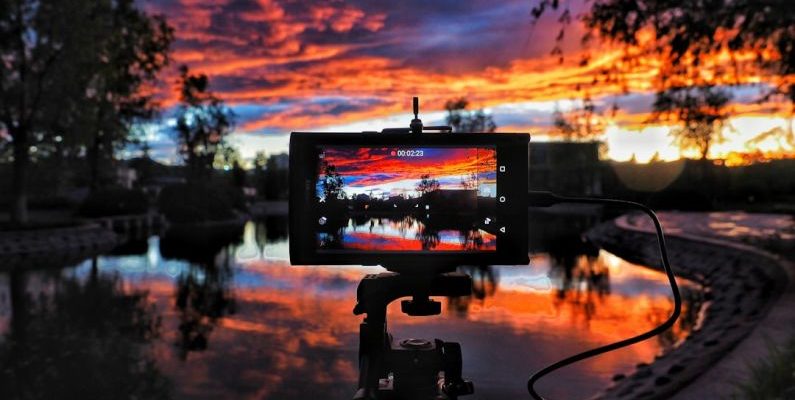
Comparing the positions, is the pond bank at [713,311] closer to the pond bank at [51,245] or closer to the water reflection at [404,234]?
the water reflection at [404,234]

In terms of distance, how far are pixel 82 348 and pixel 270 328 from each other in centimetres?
236

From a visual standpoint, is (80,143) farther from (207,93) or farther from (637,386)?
(207,93)

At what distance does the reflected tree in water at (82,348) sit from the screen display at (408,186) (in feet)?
15.5

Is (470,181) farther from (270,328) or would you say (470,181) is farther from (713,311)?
(713,311)

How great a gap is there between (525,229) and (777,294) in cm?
829

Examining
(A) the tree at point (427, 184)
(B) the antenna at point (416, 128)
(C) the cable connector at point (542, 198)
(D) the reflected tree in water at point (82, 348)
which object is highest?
(B) the antenna at point (416, 128)

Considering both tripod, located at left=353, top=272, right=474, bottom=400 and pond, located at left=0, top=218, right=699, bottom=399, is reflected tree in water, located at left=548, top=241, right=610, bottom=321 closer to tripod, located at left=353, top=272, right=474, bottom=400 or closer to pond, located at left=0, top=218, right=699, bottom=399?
pond, located at left=0, top=218, right=699, bottom=399

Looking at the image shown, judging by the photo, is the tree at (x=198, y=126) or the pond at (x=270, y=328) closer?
the pond at (x=270, y=328)

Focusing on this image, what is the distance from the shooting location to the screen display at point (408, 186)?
84.2 inches

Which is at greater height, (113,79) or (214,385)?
(113,79)

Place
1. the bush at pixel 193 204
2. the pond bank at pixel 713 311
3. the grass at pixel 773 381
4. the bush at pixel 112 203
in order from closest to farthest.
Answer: the grass at pixel 773 381 < the pond bank at pixel 713 311 < the bush at pixel 112 203 < the bush at pixel 193 204

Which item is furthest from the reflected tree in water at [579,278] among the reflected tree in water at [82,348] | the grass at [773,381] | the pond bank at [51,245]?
the pond bank at [51,245]

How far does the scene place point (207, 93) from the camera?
5188cm

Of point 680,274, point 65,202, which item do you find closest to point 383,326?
point 680,274
